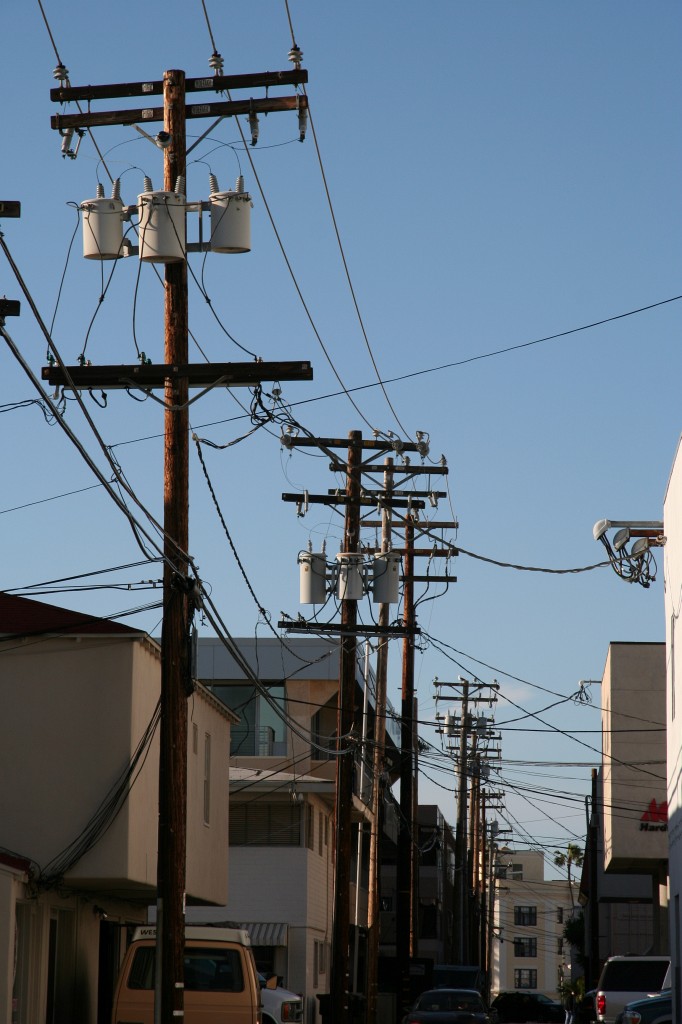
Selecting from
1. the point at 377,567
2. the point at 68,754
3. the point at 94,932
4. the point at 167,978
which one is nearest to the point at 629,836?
the point at 377,567

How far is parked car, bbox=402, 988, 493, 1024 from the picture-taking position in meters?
24.2

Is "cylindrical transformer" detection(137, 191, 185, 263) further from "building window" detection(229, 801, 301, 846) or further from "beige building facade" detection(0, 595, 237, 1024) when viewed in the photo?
"building window" detection(229, 801, 301, 846)

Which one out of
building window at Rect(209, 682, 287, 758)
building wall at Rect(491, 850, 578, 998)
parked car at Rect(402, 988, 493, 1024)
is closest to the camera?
parked car at Rect(402, 988, 493, 1024)

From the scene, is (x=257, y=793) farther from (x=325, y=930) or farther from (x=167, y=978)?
(x=167, y=978)

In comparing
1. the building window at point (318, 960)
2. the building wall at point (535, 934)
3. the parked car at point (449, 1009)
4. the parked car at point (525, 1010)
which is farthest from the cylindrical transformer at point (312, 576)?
the building wall at point (535, 934)

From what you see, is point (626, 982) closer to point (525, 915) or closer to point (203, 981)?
point (203, 981)

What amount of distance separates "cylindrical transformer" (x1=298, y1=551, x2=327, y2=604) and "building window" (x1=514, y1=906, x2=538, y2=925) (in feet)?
424

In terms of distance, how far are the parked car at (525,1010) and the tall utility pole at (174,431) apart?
4828 cm

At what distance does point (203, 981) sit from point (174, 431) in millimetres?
7686

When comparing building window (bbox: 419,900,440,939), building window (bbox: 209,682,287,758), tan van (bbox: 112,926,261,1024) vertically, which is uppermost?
building window (bbox: 209,682,287,758)

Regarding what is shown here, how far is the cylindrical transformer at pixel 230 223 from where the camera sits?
15.2 m

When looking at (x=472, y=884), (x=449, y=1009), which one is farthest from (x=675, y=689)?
(x=472, y=884)

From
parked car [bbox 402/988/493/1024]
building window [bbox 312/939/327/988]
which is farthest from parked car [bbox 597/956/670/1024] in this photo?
building window [bbox 312/939/327/988]

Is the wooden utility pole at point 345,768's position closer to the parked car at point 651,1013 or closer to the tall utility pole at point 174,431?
the parked car at point 651,1013
